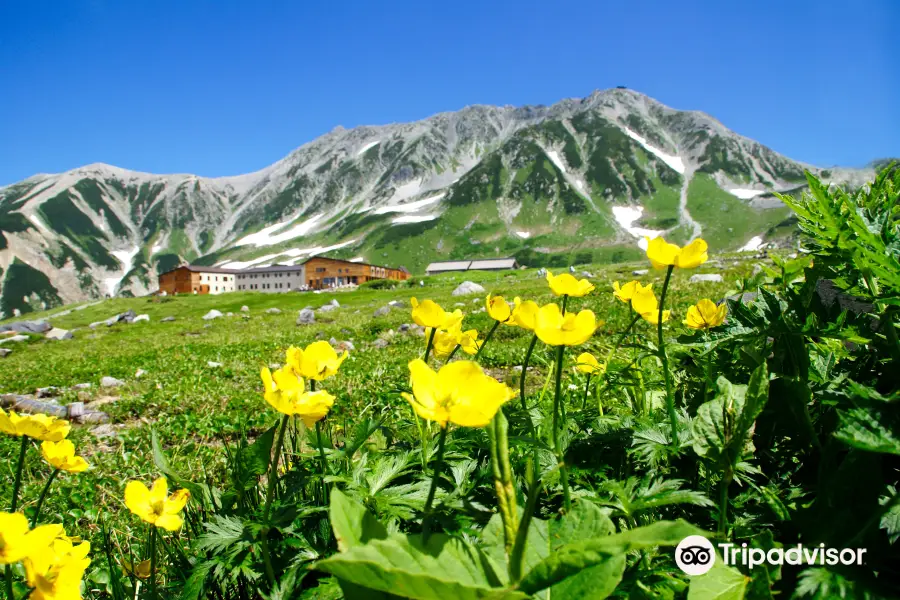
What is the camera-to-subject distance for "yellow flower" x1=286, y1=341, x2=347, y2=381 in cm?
135

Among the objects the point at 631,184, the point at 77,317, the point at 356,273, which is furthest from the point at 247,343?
the point at 631,184

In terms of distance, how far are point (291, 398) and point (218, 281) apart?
412 feet

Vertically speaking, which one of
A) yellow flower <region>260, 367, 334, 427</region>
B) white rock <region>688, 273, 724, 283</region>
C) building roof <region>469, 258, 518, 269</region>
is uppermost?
building roof <region>469, 258, 518, 269</region>

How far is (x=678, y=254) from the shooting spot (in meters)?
1.58

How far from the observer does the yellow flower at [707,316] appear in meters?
1.92

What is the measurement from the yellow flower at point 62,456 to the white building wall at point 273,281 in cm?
11415

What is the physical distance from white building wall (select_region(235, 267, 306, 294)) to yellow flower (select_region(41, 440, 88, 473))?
114146mm

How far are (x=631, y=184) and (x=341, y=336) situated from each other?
205 metres

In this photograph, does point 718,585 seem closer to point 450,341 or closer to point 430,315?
point 430,315

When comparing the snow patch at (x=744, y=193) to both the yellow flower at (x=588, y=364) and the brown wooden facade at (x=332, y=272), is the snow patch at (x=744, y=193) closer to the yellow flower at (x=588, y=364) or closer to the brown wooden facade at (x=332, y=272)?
the brown wooden facade at (x=332, y=272)

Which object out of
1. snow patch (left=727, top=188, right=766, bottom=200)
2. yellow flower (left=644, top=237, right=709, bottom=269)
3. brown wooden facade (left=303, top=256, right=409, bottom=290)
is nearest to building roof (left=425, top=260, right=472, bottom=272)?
brown wooden facade (left=303, top=256, right=409, bottom=290)

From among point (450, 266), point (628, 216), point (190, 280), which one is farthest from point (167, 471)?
point (628, 216)

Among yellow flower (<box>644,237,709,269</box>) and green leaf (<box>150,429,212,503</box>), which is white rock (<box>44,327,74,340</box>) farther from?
yellow flower (<box>644,237,709,269</box>)

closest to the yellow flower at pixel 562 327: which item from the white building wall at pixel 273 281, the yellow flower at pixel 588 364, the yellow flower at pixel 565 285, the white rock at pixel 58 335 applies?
the yellow flower at pixel 565 285
